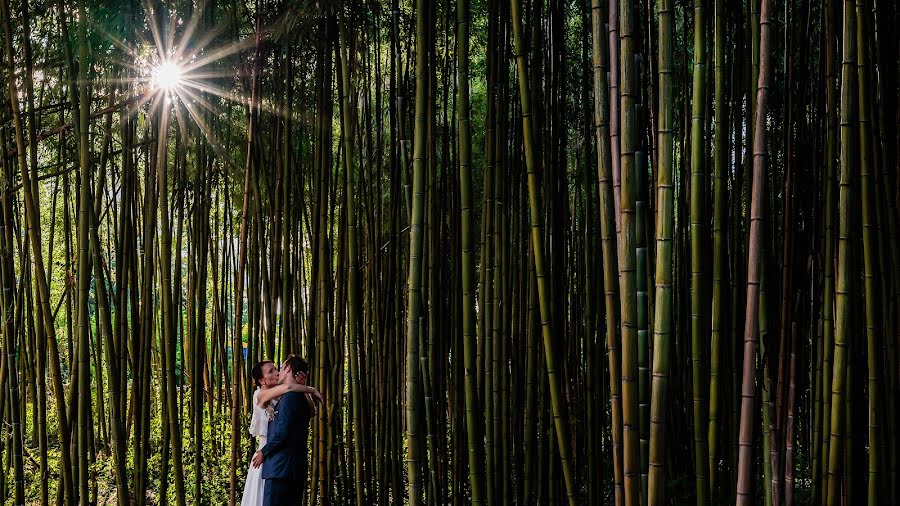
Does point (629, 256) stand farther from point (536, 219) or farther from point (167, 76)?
point (167, 76)

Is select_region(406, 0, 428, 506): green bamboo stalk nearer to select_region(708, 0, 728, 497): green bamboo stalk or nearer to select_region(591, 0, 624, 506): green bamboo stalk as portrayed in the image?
select_region(591, 0, 624, 506): green bamboo stalk

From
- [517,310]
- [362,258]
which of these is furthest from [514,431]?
[362,258]

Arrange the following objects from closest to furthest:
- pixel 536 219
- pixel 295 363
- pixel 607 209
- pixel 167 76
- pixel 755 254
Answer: pixel 755 254 → pixel 607 209 → pixel 536 219 → pixel 295 363 → pixel 167 76

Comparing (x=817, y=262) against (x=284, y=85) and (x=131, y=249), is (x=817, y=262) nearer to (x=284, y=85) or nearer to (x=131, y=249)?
(x=284, y=85)

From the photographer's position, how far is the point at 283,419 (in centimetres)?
273

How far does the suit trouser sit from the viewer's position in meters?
2.76

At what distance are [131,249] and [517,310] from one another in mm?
1488

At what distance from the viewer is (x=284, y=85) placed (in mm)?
3123

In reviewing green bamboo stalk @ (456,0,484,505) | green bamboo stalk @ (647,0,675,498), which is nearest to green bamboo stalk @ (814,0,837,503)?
green bamboo stalk @ (647,0,675,498)

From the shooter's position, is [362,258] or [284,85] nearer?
[284,85]

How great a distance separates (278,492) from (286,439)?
0.19m

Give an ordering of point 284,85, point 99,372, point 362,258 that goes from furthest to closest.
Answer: point 99,372
point 362,258
point 284,85

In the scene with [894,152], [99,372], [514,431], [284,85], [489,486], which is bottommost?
[489,486]

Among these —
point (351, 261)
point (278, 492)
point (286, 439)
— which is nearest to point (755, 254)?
point (351, 261)
